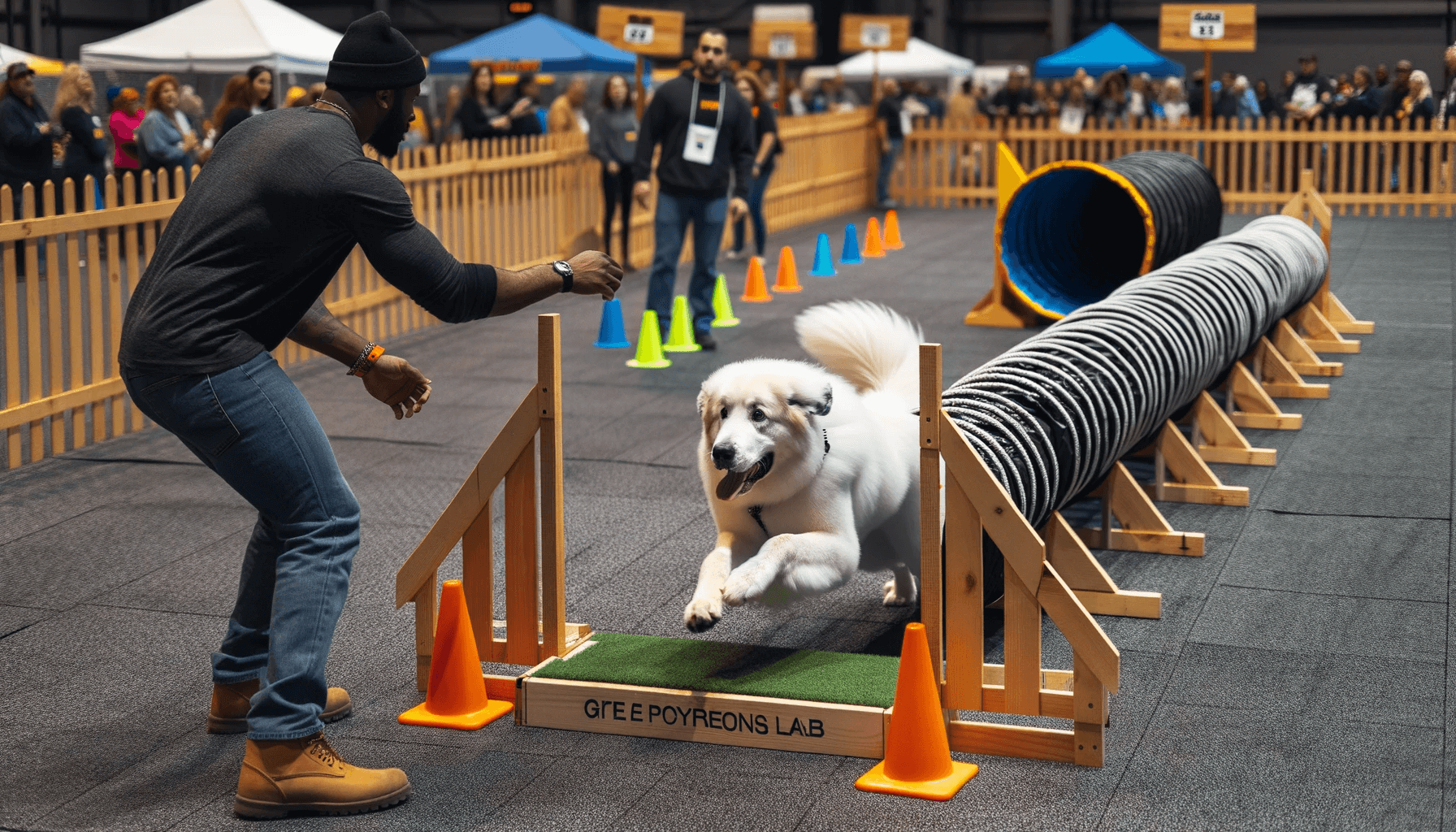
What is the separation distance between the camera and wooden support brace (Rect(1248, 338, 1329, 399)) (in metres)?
9.16

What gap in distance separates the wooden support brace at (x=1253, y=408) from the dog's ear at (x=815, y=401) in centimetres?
473

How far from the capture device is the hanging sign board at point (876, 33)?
21.9 m

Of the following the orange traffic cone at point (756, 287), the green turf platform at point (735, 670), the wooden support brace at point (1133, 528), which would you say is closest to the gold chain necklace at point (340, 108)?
the green turf platform at point (735, 670)

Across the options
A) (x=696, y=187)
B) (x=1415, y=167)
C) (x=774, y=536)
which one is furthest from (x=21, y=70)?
(x=1415, y=167)

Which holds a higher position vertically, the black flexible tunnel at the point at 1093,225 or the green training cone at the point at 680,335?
the black flexible tunnel at the point at 1093,225

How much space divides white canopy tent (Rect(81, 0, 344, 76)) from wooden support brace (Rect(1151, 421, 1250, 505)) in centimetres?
1484

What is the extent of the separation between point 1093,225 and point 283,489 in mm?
9283

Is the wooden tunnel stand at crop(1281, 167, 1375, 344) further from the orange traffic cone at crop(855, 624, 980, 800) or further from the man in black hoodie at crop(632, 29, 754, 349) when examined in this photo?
the orange traffic cone at crop(855, 624, 980, 800)

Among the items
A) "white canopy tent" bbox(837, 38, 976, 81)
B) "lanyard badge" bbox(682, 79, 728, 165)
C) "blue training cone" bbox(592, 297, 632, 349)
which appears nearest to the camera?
"lanyard badge" bbox(682, 79, 728, 165)

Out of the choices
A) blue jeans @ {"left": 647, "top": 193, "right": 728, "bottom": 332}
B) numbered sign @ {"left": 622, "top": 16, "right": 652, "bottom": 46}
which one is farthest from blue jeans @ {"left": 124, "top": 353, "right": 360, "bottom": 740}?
numbered sign @ {"left": 622, "top": 16, "right": 652, "bottom": 46}

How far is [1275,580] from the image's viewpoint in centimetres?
565

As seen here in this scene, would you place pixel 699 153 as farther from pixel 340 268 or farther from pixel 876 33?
pixel 876 33

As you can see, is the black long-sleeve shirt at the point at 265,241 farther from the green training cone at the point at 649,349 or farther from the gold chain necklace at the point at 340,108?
the green training cone at the point at 649,349

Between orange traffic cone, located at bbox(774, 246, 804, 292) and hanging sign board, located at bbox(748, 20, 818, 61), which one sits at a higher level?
hanging sign board, located at bbox(748, 20, 818, 61)
